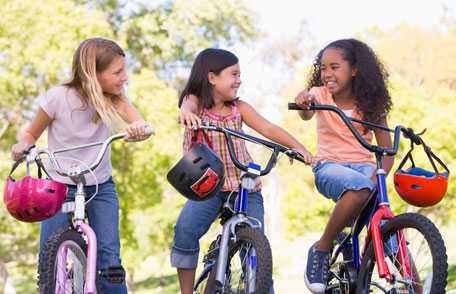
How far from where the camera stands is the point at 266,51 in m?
39.8

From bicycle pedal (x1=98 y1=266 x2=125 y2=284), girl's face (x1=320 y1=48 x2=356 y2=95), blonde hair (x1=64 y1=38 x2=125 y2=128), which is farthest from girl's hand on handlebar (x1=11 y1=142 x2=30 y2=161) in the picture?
girl's face (x1=320 y1=48 x2=356 y2=95)

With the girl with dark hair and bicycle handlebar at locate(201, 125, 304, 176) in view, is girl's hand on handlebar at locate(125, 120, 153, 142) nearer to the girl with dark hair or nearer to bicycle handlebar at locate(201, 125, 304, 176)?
bicycle handlebar at locate(201, 125, 304, 176)

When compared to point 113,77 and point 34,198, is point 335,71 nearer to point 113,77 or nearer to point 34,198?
point 113,77

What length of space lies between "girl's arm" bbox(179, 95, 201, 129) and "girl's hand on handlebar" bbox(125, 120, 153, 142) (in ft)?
0.81

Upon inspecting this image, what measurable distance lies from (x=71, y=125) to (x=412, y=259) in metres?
2.06

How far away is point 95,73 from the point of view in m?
5.06

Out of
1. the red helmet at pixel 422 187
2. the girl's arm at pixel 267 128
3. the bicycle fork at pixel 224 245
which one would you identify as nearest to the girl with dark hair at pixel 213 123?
the girl's arm at pixel 267 128

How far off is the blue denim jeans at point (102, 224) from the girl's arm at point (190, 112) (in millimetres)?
623

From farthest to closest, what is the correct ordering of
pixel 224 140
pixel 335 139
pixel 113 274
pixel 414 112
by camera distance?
1. pixel 414 112
2. pixel 335 139
3. pixel 224 140
4. pixel 113 274

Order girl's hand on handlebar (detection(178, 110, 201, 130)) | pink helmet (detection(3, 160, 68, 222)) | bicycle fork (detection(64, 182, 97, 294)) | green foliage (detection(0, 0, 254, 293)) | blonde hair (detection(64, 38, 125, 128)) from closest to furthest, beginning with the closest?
bicycle fork (detection(64, 182, 97, 294))
pink helmet (detection(3, 160, 68, 222))
girl's hand on handlebar (detection(178, 110, 201, 130))
blonde hair (detection(64, 38, 125, 128))
green foliage (detection(0, 0, 254, 293))

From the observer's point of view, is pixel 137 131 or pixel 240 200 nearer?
pixel 137 131

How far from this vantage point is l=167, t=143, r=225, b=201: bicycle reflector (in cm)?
459

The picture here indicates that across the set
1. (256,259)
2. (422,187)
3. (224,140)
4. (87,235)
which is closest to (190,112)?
(224,140)

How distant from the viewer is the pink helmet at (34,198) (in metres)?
4.49
